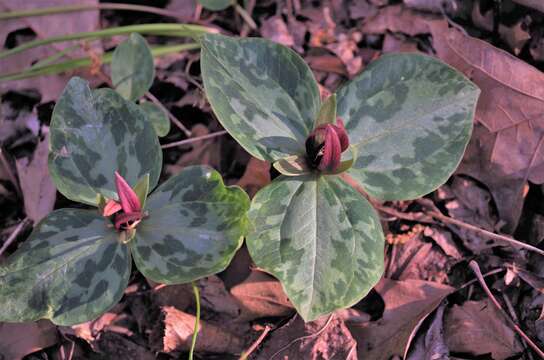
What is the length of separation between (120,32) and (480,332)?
5.59 feet

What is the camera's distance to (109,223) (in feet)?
5.12

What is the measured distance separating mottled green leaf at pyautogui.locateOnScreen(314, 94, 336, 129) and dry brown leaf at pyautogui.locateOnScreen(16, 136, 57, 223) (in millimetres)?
1031

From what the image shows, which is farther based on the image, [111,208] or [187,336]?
[187,336]

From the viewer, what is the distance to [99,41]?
7.59ft

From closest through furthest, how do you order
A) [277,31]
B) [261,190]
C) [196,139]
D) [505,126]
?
[261,190] < [505,126] < [196,139] < [277,31]

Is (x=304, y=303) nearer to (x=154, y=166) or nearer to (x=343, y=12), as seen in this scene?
(x=154, y=166)

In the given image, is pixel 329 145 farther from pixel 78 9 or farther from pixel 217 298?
pixel 78 9

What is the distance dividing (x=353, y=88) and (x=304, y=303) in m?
0.67

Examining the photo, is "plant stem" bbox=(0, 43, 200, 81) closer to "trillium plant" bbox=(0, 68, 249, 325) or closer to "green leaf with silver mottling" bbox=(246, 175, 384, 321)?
"trillium plant" bbox=(0, 68, 249, 325)

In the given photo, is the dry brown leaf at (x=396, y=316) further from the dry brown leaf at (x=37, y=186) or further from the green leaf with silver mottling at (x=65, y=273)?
the dry brown leaf at (x=37, y=186)

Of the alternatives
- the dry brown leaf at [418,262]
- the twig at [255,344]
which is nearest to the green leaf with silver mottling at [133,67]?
the twig at [255,344]

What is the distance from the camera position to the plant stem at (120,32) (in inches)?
81.9

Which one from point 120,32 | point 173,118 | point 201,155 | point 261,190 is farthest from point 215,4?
point 261,190

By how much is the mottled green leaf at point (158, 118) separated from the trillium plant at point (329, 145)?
0.47 metres
